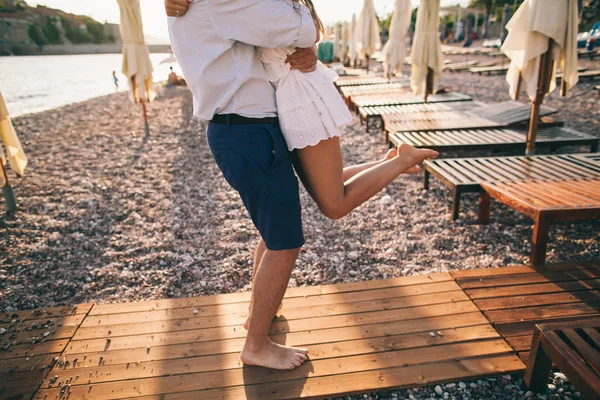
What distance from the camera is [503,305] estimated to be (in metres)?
2.24

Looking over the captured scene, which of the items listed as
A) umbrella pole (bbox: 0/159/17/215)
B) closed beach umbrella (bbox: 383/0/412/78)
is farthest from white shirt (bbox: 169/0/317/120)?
closed beach umbrella (bbox: 383/0/412/78)

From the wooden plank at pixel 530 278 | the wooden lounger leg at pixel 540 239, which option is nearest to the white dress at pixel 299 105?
the wooden plank at pixel 530 278

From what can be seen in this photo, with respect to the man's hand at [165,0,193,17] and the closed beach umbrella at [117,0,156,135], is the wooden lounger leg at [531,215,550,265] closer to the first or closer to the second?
the man's hand at [165,0,193,17]

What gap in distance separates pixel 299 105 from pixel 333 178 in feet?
1.06

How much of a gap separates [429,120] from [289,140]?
493cm

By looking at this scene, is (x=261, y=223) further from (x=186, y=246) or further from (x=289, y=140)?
(x=186, y=246)

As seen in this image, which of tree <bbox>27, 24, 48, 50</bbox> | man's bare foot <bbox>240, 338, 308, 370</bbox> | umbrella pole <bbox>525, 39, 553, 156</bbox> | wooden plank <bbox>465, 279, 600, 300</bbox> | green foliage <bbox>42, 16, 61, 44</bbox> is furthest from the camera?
green foliage <bbox>42, 16, 61, 44</bbox>

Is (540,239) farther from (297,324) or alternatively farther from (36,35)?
(36,35)

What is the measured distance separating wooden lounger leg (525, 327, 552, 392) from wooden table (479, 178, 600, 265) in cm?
109

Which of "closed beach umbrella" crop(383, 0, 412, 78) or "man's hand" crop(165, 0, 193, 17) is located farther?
"closed beach umbrella" crop(383, 0, 412, 78)

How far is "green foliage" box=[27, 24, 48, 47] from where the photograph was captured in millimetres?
41019

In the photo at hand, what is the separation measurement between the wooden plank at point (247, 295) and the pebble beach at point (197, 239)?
0.80 ft

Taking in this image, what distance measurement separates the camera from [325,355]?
1.94m

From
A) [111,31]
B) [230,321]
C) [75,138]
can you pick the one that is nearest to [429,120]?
[230,321]
